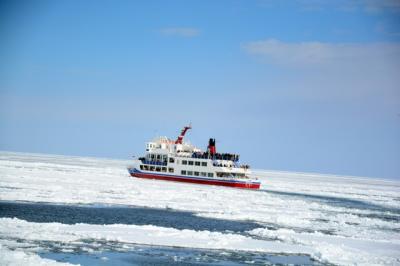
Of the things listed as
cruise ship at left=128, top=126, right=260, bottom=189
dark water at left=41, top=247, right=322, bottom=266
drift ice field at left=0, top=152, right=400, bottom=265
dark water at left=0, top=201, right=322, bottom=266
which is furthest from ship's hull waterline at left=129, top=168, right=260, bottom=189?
dark water at left=41, top=247, right=322, bottom=266

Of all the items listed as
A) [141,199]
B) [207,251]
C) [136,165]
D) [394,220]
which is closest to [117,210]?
[141,199]

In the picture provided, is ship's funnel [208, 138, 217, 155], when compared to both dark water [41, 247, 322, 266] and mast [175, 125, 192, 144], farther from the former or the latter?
dark water [41, 247, 322, 266]

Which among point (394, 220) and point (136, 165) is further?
point (136, 165)

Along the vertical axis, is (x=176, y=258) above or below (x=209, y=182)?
below

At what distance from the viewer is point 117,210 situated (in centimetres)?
3522

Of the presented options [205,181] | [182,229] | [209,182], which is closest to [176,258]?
[182,229]

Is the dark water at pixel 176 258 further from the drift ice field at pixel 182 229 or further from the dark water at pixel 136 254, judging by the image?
the drift ice field at pixel 182 229

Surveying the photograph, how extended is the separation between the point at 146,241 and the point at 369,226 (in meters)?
17.8

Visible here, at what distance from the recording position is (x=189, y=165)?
2719 inches

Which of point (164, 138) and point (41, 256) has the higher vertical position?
point (164, 138)

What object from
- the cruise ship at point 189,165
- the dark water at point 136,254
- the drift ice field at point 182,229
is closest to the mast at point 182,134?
the cruise ship at point 189,165

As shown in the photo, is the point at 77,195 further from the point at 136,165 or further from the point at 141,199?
the point at 136,165

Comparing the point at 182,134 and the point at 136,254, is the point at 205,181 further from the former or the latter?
the point at 136,254

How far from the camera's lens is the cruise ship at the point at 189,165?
67125 mm
